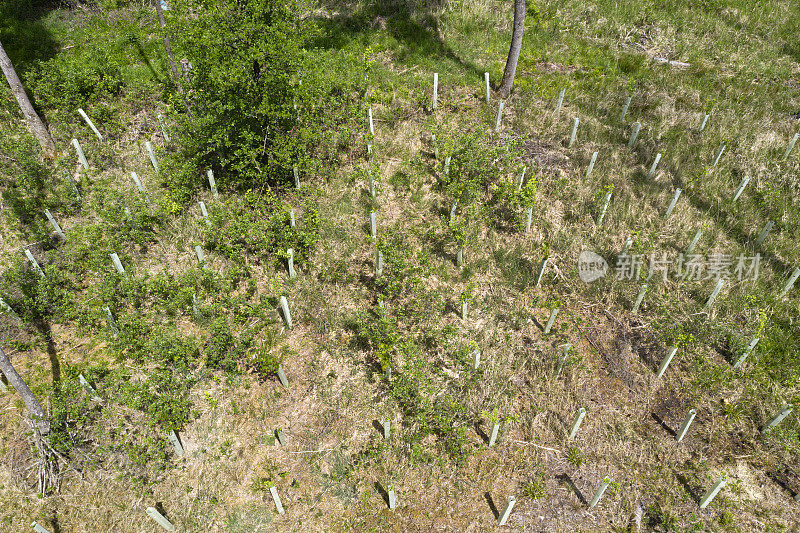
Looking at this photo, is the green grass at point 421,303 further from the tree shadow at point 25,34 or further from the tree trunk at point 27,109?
the tree trunk at point 27,109

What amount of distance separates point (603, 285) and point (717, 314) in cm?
198

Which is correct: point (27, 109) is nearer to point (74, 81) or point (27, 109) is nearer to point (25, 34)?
point (74, 81)

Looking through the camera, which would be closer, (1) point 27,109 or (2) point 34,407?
(2) point 34,407

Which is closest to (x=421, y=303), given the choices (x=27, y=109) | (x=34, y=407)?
(x=34, y=407)

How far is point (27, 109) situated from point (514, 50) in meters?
11.6

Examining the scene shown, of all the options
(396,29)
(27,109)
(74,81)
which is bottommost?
(27,109)

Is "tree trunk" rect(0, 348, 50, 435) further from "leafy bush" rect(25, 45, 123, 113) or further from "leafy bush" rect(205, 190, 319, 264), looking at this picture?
"leafy bush" rect(25, 45, 123, 113)

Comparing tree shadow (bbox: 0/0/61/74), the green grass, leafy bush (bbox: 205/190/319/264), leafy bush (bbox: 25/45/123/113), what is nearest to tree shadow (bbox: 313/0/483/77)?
the green grass

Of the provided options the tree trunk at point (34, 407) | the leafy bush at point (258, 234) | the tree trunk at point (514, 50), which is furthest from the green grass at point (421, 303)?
the tree trunk at point (514, 50)

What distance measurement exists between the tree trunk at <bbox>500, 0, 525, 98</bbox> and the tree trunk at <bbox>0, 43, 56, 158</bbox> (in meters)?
11.3

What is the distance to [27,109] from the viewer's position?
10742 mm

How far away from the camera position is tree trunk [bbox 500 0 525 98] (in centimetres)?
1126

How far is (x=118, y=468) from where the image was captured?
21.6 feet

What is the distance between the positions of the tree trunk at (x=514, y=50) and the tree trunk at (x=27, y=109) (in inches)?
445
